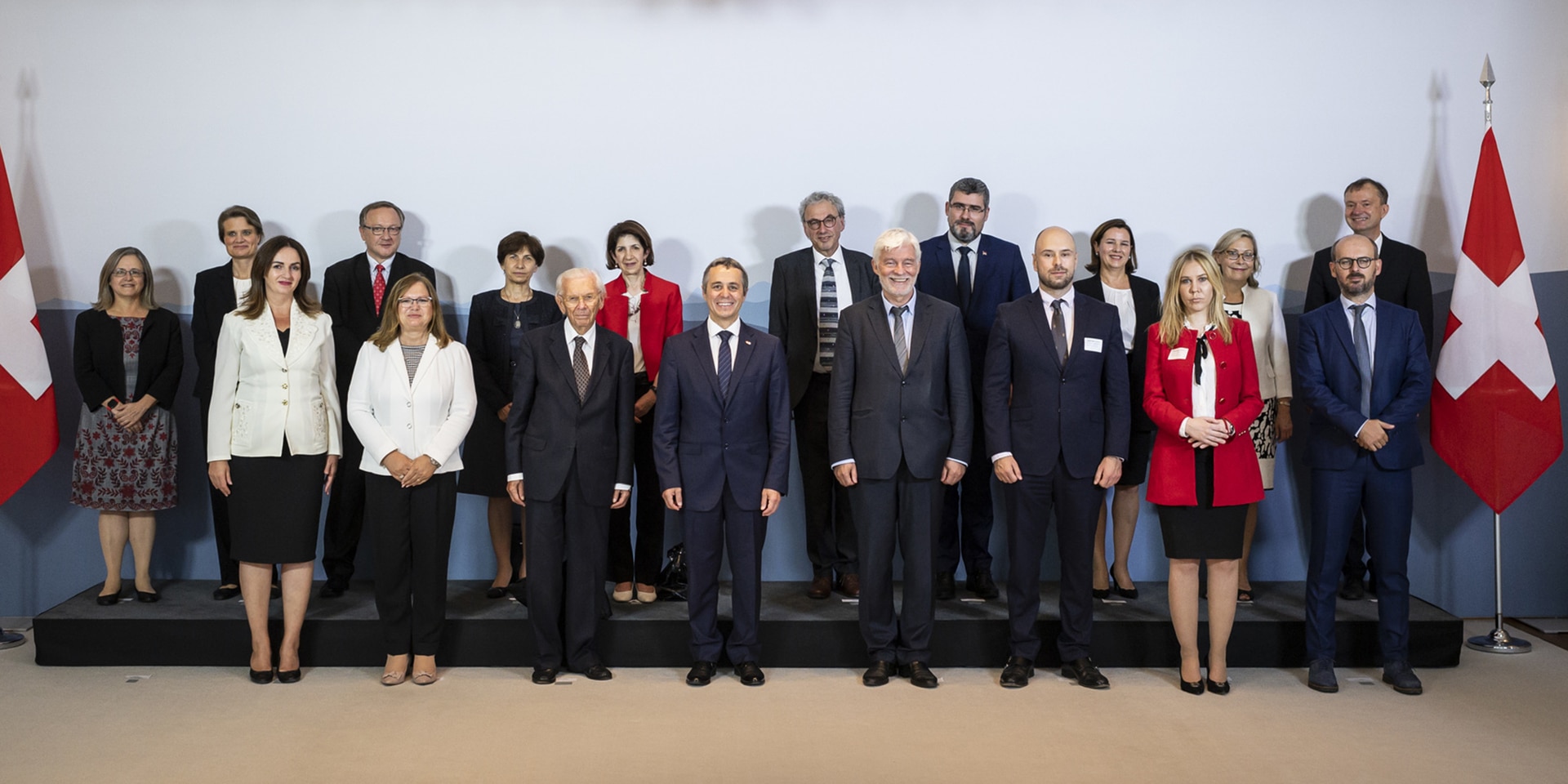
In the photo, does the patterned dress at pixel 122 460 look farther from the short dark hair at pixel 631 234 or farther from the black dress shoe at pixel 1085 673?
the black dress shoe at pixel 1085 673

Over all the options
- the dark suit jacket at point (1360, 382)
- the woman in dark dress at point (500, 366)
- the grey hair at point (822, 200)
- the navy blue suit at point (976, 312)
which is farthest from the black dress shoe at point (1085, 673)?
the woman in dark dress at point (500, 366)

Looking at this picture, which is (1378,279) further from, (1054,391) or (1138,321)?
(1054,391)

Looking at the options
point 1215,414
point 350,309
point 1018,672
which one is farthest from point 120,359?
point 1215,414

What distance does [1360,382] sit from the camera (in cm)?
425

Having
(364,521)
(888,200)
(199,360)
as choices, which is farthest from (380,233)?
(888,200)

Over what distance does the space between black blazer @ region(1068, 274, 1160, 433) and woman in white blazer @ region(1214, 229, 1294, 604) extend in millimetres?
303

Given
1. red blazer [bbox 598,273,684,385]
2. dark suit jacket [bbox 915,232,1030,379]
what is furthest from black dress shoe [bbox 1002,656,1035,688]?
red blazer [bbox 598,273,684,385]

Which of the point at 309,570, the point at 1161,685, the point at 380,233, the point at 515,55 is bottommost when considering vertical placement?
the point at 1161,685

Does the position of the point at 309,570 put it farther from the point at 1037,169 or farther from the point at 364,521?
the point at 1037,169

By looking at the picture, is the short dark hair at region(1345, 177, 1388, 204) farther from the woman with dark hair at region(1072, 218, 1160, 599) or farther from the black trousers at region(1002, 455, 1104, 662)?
the black trousers at region(1002, 455, 1104, 662)

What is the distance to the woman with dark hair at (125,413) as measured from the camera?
15.9 ft

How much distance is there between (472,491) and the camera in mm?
4973

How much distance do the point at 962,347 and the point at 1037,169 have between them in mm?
1687

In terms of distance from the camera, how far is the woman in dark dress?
4832mm
